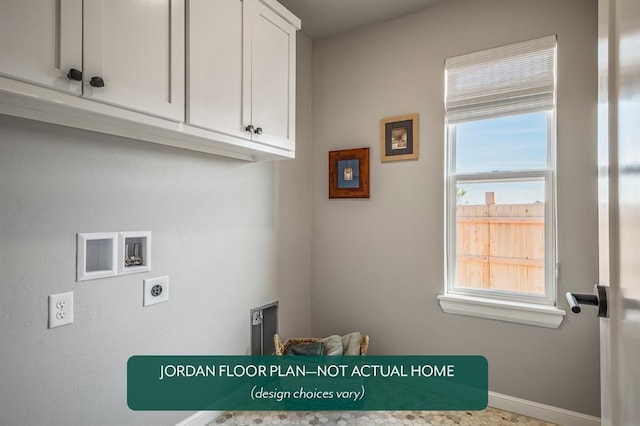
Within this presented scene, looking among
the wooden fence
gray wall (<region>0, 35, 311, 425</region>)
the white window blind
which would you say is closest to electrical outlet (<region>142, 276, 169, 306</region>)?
gray wall (<region>0, 35, 311, 425</region>)

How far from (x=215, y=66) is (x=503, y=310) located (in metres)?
2.19

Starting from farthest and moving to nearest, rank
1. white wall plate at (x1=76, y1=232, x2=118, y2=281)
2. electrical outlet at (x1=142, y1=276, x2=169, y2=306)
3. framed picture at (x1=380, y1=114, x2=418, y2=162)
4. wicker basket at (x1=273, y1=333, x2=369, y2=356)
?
framed picture at (x1=380, y1=114, x2=418, y2=162)
wicker basket at (x1=273, y1=333, x2=369, y2=356)
electrical outlet at (x1=142, y1=276, x2=169, y2=306)
white wall plate at (x1=76, y1=232, x2=118, y2=281)

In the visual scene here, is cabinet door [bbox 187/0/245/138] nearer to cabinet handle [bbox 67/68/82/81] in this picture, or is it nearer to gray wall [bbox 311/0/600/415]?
cabinet handle [bbox 67/68/82/81]

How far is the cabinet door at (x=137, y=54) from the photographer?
1.20 m

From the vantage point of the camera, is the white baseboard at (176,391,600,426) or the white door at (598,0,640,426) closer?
the white door at (598,0,640,426)

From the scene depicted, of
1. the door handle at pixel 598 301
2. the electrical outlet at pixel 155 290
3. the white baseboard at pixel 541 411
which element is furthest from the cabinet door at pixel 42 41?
the white baseboard at pixel 541 411

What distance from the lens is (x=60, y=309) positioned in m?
1.40

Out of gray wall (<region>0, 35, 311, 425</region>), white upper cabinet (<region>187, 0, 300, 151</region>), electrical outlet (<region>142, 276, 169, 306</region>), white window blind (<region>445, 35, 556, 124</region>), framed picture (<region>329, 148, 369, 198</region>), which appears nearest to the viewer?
gray wall (<region>0, 35, 311, 425</region>)

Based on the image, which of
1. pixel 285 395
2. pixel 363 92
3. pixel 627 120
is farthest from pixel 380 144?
pixel 627 120

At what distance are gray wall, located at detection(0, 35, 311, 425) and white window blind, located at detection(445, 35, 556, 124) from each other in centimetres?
142

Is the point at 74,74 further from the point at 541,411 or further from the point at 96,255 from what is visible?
the point at 541,411

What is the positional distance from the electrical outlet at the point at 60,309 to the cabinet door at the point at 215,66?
89 cm

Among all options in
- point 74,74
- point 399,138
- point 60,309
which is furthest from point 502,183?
point 60,309

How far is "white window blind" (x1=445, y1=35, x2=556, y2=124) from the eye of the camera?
2109 millimetres
